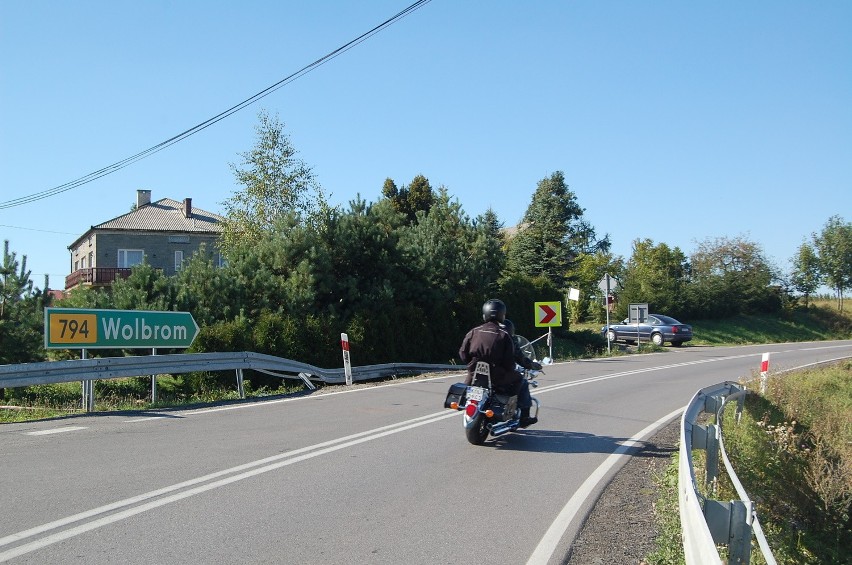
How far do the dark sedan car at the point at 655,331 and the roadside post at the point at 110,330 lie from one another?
27.2 m

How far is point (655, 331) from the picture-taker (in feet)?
128

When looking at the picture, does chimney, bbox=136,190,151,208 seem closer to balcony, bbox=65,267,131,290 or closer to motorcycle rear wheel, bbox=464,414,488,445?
balcony, bbox=65,267,131,290

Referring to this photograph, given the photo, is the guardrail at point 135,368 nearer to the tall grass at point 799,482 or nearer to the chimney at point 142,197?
the tall grass at point 799,482

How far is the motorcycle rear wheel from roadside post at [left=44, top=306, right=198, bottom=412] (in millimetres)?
6927

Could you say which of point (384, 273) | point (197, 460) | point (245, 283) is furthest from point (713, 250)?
point (197, 460)

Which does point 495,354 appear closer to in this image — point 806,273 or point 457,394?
point 457,394

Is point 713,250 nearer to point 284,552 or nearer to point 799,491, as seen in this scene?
point 799,491

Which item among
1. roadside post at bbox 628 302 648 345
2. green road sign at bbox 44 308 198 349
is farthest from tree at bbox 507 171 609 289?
green road sign at bbox 44 308 198 349

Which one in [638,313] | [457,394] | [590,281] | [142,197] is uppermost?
[142,197]

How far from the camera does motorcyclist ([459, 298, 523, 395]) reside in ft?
31.2

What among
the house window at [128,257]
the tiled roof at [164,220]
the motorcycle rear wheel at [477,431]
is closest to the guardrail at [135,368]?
the motorcycle rear wheel at [477,431]

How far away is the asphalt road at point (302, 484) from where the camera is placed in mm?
5434

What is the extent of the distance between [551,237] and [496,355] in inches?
1861

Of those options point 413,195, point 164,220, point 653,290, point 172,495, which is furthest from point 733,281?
point 172,495
